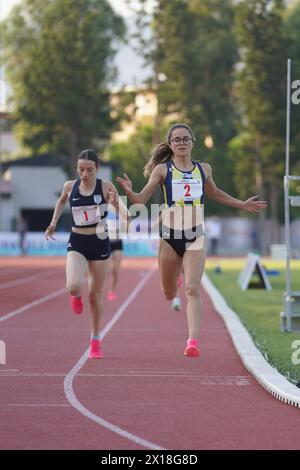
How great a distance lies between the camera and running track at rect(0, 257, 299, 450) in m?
6.94

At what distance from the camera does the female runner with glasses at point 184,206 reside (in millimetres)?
10180

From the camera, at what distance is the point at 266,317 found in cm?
1709

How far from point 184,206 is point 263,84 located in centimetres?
5272

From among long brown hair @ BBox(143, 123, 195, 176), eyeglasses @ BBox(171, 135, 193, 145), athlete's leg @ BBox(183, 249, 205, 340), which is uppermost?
eyeglasses @ BBox(171, 135, 193, 145)

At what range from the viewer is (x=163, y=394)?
9.05m

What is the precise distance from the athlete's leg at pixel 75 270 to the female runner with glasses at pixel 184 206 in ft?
2.98

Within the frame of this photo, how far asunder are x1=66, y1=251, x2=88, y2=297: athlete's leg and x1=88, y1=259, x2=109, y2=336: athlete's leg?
12cm

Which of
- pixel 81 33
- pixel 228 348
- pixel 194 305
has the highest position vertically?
pixel 81 33

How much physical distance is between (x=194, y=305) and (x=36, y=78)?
59.7 metres

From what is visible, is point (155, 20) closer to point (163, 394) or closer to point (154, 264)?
point (154, 264)

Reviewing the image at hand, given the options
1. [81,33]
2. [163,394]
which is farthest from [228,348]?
[81,33]

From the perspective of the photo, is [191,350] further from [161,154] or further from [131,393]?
[161,154]

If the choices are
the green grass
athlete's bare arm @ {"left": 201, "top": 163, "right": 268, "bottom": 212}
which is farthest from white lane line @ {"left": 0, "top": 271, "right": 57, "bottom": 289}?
athlete's bare arm @ {"left": 201, "top": 163, "right": 268, "bottom": 212}

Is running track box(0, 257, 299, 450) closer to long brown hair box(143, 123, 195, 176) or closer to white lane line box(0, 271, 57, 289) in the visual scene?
long brown hair box(143, 123, 195, 176)
